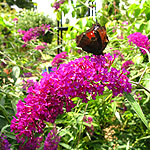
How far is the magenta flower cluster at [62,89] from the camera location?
0.81 metres

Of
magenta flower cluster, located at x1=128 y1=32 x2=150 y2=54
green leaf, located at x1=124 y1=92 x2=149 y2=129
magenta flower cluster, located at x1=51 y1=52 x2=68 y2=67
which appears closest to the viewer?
green leaf, located at x1=124 y1=92 x2=149 y2=129

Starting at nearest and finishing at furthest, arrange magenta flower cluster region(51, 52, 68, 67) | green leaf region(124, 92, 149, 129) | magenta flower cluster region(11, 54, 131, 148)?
green leaf region(124, 92, 149, 129)
magenta flower cluster region(11, 54, 131, 148)
magenta flower cluster region(51, 52, 68, 67)

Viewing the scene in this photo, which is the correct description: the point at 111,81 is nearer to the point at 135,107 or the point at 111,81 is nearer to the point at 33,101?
the point at 135,107

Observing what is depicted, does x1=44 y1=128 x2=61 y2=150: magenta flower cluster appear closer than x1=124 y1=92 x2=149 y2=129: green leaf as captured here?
No

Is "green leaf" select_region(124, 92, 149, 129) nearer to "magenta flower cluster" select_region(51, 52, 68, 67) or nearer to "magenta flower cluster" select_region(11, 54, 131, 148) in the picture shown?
"magenta flower cluster" select_region(11, 54, 131, 148)

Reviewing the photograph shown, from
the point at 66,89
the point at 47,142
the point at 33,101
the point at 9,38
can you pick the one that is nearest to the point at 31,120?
the point at 33,101

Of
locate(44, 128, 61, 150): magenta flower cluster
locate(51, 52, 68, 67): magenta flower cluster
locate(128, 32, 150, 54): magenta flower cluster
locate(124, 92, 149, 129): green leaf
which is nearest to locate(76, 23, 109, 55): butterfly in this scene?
locate(124, 92, 149, 129): green leaf

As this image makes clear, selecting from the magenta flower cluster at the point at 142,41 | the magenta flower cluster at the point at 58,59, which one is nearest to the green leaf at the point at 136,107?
the magenta flower cluster at the point at 142,41

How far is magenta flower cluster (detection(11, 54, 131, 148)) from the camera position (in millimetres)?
813

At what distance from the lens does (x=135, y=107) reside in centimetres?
70

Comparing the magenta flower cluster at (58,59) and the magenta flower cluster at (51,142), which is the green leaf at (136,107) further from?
the magenta flower cluster at (58,59)

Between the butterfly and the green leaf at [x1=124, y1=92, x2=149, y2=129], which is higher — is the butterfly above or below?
above

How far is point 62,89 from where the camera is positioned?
0.83 metres

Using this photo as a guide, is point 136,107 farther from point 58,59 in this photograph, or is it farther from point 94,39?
point 58,59
